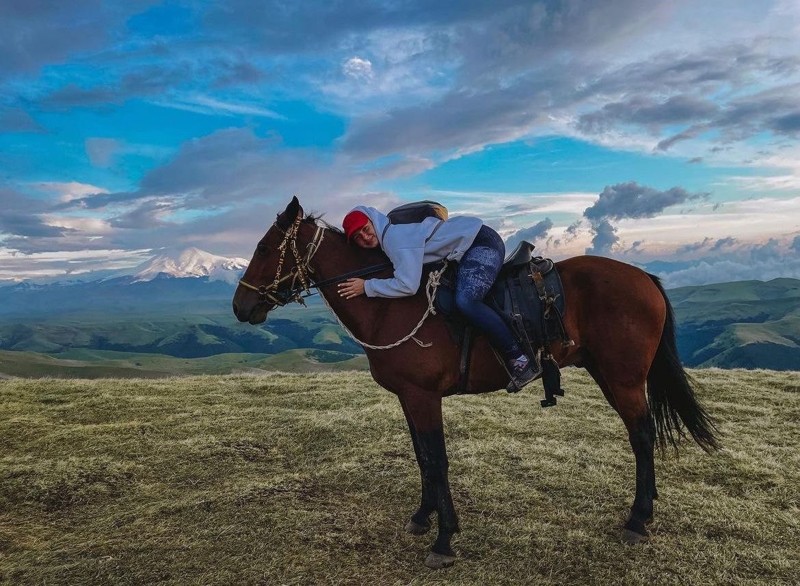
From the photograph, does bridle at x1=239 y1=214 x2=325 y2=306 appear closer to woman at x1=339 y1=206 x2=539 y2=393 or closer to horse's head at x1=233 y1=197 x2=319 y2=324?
horse's head at x1=233 y1=197 x2=319 y2=324

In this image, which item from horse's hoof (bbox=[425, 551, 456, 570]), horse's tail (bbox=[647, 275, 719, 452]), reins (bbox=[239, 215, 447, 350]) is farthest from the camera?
horse's tail (bbox=[647, 275, 719, 452])

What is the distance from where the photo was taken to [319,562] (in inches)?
237

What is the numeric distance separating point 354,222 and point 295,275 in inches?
42.1

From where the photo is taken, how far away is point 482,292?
628 centimetres

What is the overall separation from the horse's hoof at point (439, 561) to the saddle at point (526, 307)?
79.7 inches

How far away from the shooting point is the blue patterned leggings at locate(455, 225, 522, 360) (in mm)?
6188

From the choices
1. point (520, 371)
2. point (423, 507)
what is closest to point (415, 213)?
point (520, 371)

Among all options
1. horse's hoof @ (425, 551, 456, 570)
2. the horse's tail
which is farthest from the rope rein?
the horse's tail

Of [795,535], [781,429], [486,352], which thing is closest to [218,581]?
[486,352]

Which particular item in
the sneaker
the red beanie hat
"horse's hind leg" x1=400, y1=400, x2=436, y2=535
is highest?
the red beanie hat

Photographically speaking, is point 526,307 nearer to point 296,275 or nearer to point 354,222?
point 354,222

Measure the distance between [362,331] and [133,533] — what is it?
167 inches

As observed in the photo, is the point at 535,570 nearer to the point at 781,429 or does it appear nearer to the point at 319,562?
the point at 319,562

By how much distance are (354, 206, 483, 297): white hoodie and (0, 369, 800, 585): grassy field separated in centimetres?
342
